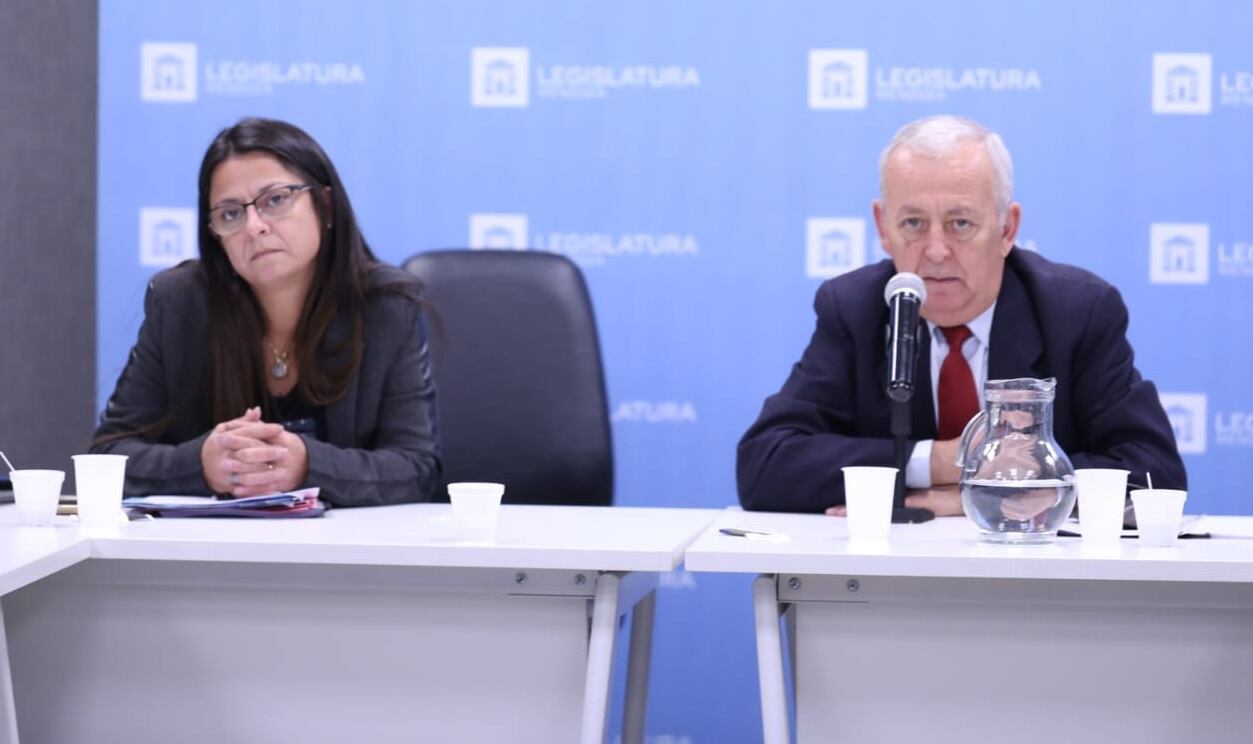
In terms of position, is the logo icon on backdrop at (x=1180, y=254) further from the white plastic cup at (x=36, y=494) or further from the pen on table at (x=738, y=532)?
the white plastic cup at (x=36, y=494)

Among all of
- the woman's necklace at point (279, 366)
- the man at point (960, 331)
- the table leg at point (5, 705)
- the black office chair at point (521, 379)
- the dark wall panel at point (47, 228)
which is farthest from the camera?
the dark wall panel at point (47, 228)

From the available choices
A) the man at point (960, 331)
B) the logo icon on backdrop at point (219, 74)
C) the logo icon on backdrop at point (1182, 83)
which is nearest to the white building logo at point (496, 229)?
the logo icon on backdrop at point (219, 74)

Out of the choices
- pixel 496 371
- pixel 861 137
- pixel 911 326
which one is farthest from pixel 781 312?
pixel 911 326

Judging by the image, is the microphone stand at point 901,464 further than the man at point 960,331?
No

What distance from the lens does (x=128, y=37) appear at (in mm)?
3955

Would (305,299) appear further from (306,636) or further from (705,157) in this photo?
(705,157)

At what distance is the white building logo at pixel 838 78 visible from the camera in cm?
384

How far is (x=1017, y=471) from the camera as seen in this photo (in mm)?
1766

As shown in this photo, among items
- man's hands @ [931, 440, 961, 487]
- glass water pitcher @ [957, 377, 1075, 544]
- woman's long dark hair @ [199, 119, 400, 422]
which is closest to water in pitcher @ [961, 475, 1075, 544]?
glass water pitcher @ [957, 377, 1075, 544]

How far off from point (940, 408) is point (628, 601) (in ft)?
2.82

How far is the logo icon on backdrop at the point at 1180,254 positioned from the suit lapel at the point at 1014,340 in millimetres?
1387

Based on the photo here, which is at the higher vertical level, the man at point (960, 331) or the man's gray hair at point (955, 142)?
the man's gray hair at point (955, 142)

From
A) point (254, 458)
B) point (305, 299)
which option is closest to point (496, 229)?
point (305, 299)

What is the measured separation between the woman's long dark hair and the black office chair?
44 centimetres
